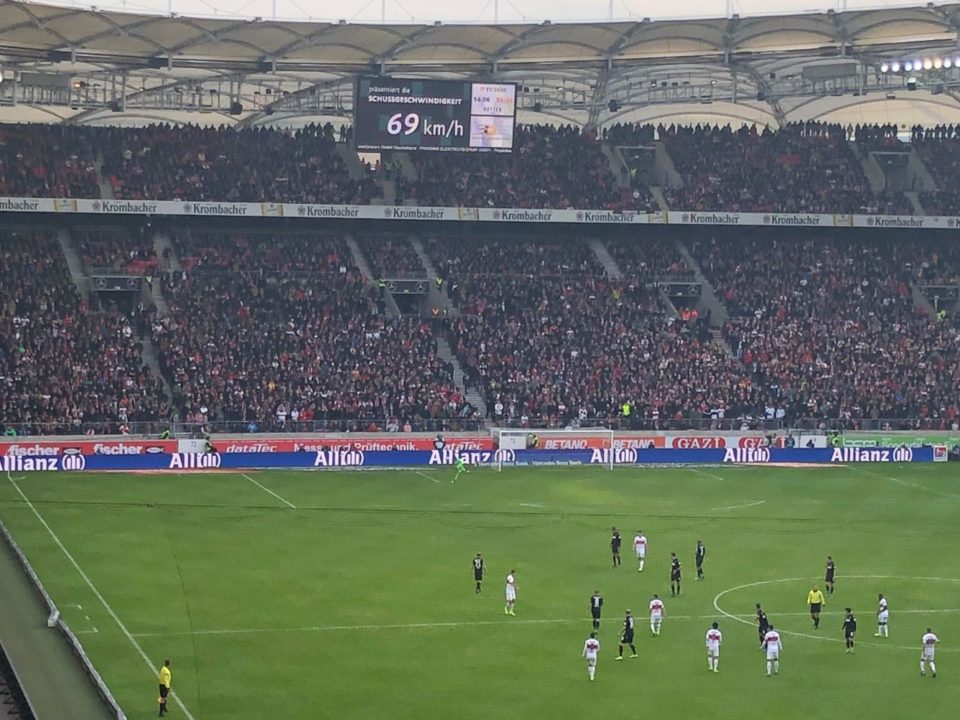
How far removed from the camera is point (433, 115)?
69.9 m

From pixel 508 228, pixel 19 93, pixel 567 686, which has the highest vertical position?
pixel 19 93

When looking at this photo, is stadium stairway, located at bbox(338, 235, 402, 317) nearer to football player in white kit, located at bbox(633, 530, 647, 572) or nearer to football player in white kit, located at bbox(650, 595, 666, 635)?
football player in white kit, located at bbox(633, 530, 647, 572)

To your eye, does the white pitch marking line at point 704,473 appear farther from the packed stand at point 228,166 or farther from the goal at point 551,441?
the packed stand at point 228,166

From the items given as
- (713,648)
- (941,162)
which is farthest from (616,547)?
(941,162)

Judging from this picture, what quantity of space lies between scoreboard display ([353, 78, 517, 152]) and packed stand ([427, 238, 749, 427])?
24.4ft

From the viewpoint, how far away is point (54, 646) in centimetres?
3212

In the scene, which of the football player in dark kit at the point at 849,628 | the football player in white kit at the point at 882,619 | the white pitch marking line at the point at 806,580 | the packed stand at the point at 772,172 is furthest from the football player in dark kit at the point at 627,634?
the packed stand at the point at 772,172

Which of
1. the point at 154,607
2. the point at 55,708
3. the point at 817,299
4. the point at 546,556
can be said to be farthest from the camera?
the point at 817,299

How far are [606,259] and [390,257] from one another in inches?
443

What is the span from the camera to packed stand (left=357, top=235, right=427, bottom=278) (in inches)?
2938

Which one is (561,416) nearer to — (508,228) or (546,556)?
(508,228)

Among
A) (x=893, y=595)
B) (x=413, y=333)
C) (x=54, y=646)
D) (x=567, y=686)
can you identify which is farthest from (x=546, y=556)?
(x=413, y=333)

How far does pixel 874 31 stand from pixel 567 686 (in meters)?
46.6

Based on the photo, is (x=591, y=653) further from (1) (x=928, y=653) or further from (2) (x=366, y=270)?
(2) (x=366, y=270)
